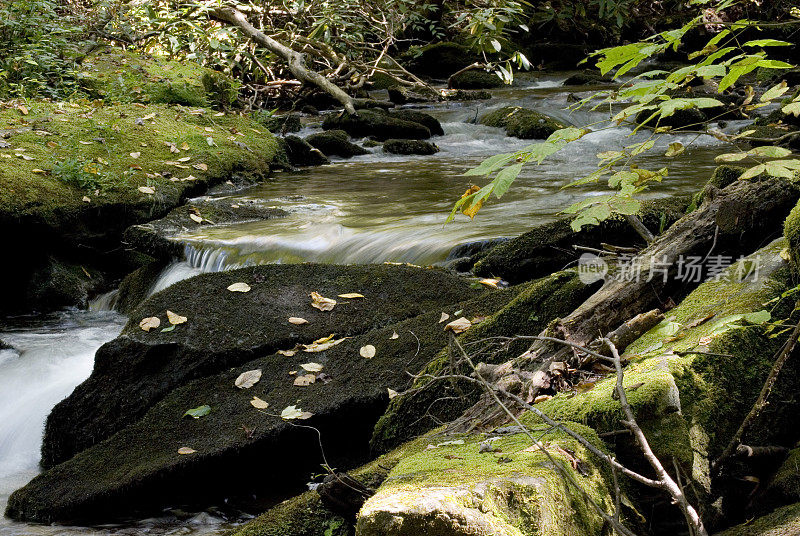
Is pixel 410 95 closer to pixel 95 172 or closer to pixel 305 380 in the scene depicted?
pixel 95 172

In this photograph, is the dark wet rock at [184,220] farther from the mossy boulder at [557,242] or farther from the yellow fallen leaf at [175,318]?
the mossy boulder at [557,242]

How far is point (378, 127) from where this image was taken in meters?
12.0

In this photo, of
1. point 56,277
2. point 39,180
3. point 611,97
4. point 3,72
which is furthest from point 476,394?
point 3,72

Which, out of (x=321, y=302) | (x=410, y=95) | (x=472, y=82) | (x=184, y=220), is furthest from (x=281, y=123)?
(x=321, y=302)

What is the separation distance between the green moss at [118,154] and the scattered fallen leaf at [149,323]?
10.8ft

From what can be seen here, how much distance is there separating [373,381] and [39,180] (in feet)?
16.2

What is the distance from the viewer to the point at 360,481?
2152 millimetres

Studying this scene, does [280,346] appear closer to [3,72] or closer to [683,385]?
[683,385]

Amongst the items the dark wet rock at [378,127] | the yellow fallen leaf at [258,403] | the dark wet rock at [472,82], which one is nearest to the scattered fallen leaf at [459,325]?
the yellow fallen leaf at [258,403]

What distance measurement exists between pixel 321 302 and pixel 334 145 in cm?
730

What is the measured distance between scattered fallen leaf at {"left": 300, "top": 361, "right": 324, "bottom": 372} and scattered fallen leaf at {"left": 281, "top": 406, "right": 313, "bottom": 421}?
29 centimetres

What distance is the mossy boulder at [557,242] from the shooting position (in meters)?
4.40

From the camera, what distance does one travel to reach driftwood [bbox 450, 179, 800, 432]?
265 centimetres

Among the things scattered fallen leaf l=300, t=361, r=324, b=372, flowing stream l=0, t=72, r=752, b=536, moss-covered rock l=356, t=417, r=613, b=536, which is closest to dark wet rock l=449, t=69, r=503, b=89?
flowing stream l=0, t=72, r=752, b=536
